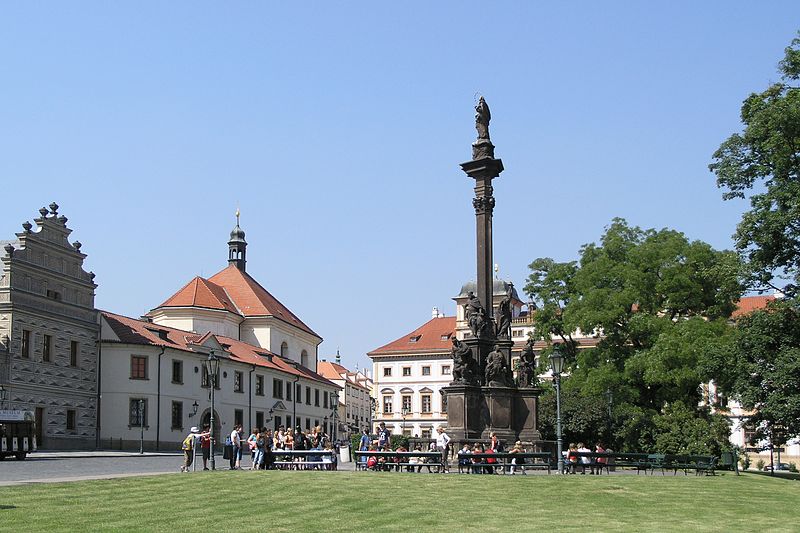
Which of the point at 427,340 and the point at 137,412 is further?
the point at 427,340

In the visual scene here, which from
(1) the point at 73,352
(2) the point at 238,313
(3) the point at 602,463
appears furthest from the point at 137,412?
(3) the point at 602,463

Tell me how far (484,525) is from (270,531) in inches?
152

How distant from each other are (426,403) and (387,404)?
4.82 m

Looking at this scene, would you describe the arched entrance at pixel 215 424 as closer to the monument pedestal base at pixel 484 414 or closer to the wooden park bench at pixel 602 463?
the wooden park bench at pixel 602 463

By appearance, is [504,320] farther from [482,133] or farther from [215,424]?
[215,424]

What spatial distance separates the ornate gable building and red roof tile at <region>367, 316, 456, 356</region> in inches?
2383

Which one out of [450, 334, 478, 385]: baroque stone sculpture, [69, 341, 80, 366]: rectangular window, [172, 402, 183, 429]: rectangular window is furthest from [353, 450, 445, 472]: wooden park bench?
[172, 402, 183, 429]: rectangular window

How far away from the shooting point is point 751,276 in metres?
36.5

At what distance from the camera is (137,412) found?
63719mm

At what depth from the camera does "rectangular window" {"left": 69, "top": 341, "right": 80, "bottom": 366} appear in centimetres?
6012

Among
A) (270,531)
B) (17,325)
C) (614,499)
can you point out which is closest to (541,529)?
(270,531)

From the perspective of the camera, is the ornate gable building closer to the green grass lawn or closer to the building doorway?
the building doorway

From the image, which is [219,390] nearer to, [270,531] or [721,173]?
[721,173]

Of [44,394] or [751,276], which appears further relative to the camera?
[44,394]
